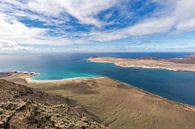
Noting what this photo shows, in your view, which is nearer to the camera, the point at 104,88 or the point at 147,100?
the point at 147,100

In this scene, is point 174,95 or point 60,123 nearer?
point 60,123

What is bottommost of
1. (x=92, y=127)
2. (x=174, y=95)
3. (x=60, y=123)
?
(x=174, y=95)

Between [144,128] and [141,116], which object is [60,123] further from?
[141,116]

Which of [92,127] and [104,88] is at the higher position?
[92,127]

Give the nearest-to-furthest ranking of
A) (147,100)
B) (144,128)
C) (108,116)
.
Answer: (144,128) < (108,116) < (147,100)

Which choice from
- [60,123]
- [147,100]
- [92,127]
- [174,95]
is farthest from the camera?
[174,95]

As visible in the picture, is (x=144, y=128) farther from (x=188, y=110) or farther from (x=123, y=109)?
(x=188, y=110)

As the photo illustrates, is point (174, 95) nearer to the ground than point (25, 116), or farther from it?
nearer to the ground

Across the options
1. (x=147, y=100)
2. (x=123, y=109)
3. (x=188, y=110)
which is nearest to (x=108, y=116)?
(x=123, y=109)

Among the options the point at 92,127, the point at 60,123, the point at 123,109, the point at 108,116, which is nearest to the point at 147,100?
the point at 123,109
